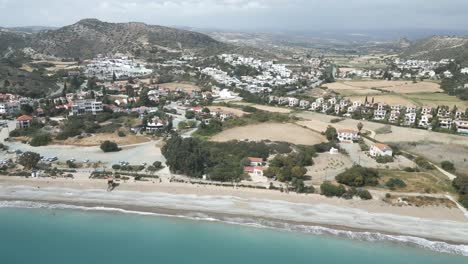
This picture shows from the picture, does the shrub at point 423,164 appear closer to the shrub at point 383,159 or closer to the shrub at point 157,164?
the shrub at point 383,159

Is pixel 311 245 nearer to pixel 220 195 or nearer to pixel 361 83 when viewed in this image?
pixel 220 195

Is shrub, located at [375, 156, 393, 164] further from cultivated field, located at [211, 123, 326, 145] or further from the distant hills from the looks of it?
the distant hills

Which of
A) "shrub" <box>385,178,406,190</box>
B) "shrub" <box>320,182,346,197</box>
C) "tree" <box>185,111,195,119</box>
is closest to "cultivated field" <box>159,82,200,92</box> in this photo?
"tree" <box>185,111,195,119</box>

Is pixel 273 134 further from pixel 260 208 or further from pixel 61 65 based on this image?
pixel 61 65

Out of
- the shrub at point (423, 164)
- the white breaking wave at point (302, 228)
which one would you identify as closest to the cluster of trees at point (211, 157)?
the white breaking wave at point (302, 228)

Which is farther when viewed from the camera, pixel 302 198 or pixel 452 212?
pixel 302 198

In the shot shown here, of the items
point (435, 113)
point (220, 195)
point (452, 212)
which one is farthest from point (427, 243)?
point (435, 113)

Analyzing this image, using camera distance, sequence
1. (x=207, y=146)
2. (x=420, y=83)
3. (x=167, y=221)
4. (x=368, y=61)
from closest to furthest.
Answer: (x=167, y=221) < (x=207, y=146) < (x=420, y=83) < (x=368, y=61)
